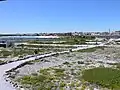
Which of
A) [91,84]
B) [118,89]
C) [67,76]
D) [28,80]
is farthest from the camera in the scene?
[67,76]

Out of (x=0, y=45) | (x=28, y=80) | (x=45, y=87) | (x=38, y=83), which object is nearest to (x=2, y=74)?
(x=28, y=80)

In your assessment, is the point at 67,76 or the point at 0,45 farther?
the point at 0,45

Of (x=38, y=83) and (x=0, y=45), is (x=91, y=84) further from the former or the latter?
(x=0, y=45)

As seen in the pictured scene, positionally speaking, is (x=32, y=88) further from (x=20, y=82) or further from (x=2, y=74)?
(x=2, y=74)

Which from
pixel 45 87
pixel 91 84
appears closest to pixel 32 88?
pixel 45 87

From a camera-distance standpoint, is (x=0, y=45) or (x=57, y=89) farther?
(x=0, y=45)

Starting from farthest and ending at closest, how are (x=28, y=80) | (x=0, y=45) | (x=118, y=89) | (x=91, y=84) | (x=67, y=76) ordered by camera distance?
1. (x=0, y=45)
2. (x=67, y=76)
3. (x=28, y=80)
4. (x=91, y=84)
5. (x=118, y=89)

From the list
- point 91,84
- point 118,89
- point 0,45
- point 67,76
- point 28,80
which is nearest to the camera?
point 118,89
